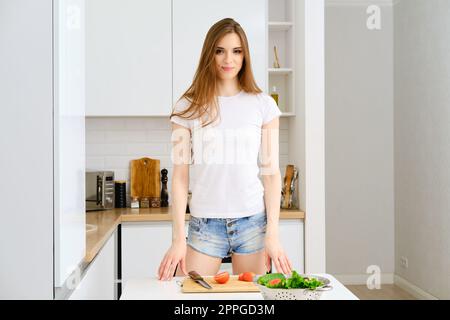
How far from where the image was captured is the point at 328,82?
4.16 metres

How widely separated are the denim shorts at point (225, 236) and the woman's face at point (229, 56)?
0.42 meters

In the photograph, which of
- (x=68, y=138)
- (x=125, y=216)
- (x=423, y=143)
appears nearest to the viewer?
(x=68, y=138)

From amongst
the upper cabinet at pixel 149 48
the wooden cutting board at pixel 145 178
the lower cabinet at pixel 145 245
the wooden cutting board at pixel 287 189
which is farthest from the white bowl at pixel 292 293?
the wooden cutting board at pixel 145 178

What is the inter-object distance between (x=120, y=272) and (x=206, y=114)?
4.73 feet

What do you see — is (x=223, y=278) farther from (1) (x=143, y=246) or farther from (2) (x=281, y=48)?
(2) (x=281, y=48)

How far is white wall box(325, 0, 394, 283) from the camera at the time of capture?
4168 mm

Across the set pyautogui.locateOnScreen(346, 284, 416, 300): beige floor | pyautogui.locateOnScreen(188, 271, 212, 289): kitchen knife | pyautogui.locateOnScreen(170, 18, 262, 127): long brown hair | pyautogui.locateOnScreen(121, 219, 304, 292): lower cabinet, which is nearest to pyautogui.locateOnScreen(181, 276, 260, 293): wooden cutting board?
pyautogui.locateOnScreen(188, 271, 212, 289): kitchen knife

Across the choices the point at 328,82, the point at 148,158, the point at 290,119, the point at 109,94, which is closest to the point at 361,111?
the point at 328,82

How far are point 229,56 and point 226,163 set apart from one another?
301 millimetres
